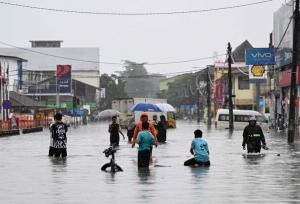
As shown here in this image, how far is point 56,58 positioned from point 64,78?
151ft

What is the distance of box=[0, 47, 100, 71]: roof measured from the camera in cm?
18225

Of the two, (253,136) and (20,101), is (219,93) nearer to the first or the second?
(20,101)

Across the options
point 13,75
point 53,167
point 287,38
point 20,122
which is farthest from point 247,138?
point 13,75

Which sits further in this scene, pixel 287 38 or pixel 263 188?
pixel 287 38

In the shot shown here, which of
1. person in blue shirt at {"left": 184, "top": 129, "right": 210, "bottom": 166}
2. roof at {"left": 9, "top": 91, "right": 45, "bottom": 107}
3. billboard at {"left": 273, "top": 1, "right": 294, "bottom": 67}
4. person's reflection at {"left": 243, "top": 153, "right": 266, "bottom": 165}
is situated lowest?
person's reflection at {"left": 243, "top": 153, "right": 266, "bottom": 165}

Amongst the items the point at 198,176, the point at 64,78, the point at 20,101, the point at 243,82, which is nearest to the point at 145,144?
the point at 198,176

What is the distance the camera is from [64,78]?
138m

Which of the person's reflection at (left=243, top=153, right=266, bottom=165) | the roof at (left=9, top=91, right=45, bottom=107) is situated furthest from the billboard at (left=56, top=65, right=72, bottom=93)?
the person's reflection at (left=243, top=153, right=266, bottom=165)

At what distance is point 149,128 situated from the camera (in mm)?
26219

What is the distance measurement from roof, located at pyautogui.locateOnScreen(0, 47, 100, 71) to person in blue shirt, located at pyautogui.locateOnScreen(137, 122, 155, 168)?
15741cm

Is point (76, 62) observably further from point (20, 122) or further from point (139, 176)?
point (139, 176)

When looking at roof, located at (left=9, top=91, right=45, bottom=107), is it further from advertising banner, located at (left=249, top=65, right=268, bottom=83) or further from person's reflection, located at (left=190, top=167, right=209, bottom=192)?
person's reflection, located at (left=190, top=167, right=209, bottom=192)

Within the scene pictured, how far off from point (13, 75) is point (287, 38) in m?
56.4

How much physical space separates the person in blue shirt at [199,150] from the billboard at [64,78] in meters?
110
